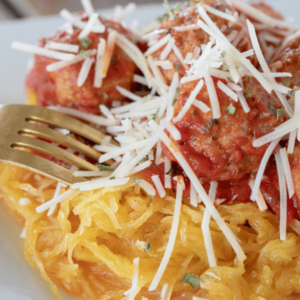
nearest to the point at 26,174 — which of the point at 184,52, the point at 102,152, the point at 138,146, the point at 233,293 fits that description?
the point at 102,152

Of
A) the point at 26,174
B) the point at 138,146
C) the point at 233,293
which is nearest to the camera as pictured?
the point at 233,293

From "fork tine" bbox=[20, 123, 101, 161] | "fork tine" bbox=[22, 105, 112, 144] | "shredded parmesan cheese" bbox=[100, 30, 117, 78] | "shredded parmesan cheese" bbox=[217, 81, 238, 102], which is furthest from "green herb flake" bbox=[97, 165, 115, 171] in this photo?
"shredded parmesan cheese" bbox=[217, 81, 238, 102]

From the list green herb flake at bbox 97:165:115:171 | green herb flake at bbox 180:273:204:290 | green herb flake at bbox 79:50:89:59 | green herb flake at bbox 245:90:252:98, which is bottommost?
green herb flake at bbox 180:273:204:290

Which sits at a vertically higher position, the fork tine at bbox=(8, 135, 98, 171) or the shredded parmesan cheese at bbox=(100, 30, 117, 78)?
the shredded parmesan cheese at bbox=(100, 30, 117, 78)

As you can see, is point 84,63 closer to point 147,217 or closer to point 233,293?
point 147,217

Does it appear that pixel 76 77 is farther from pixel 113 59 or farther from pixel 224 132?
pixel 224 132

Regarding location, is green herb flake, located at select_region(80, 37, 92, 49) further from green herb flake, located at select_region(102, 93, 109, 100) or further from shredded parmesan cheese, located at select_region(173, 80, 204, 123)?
shredded parmesan cheese, located at select_region(173, 80, 204, 123)
